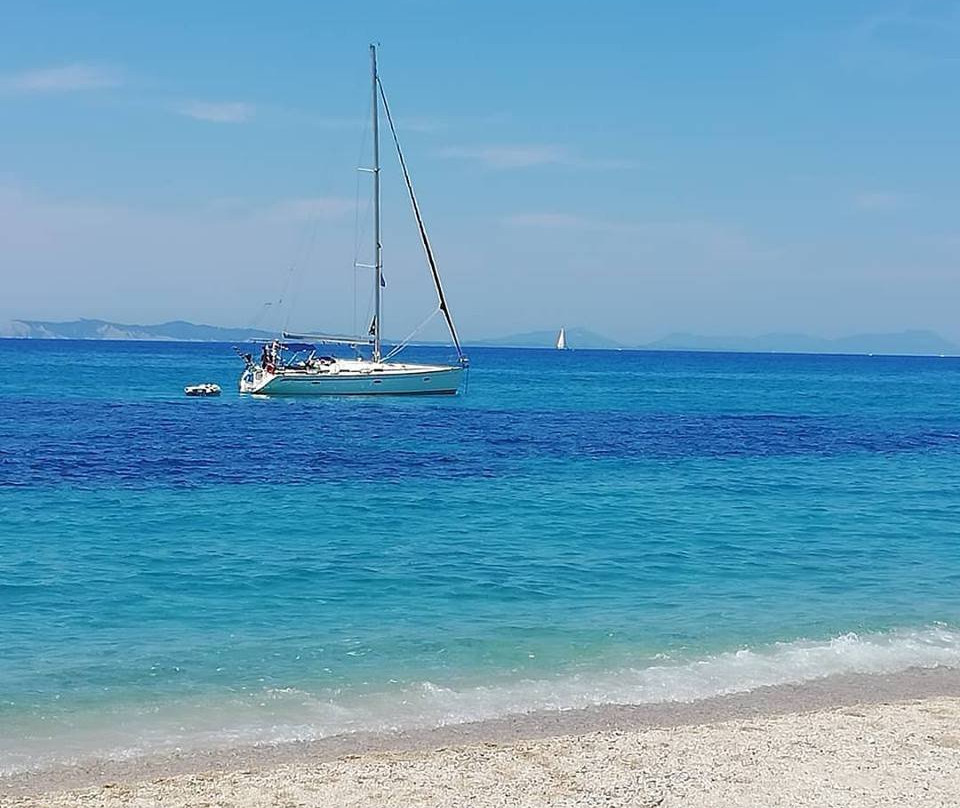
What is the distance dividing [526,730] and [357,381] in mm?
48035

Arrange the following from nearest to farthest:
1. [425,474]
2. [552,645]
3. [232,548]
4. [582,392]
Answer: [552,645], [232,548], [425,474], [582,392]

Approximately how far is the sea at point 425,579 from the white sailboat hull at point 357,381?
62.5ft

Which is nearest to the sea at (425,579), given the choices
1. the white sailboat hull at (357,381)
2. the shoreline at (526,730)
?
the shoreline at (526,730)

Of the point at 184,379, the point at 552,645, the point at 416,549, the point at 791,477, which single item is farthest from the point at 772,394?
the point at 552,645

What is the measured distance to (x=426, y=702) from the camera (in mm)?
11945

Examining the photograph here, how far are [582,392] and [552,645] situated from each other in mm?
66998

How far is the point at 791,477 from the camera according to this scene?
1253 inches

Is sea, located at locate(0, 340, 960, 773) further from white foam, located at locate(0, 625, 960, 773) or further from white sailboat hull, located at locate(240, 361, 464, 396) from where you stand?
white sailboat hull, located at locate(240, 361, 464, 396)

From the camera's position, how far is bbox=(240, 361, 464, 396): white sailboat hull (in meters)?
58.6

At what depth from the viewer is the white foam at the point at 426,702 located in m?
10.7

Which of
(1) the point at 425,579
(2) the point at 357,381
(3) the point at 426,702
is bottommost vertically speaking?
(3) the point at 426,702

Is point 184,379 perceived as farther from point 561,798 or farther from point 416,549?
point 561,798

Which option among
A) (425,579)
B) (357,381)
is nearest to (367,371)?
Answer: (357,381)

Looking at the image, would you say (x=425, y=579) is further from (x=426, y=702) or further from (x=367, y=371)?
(x=367, y=371)
